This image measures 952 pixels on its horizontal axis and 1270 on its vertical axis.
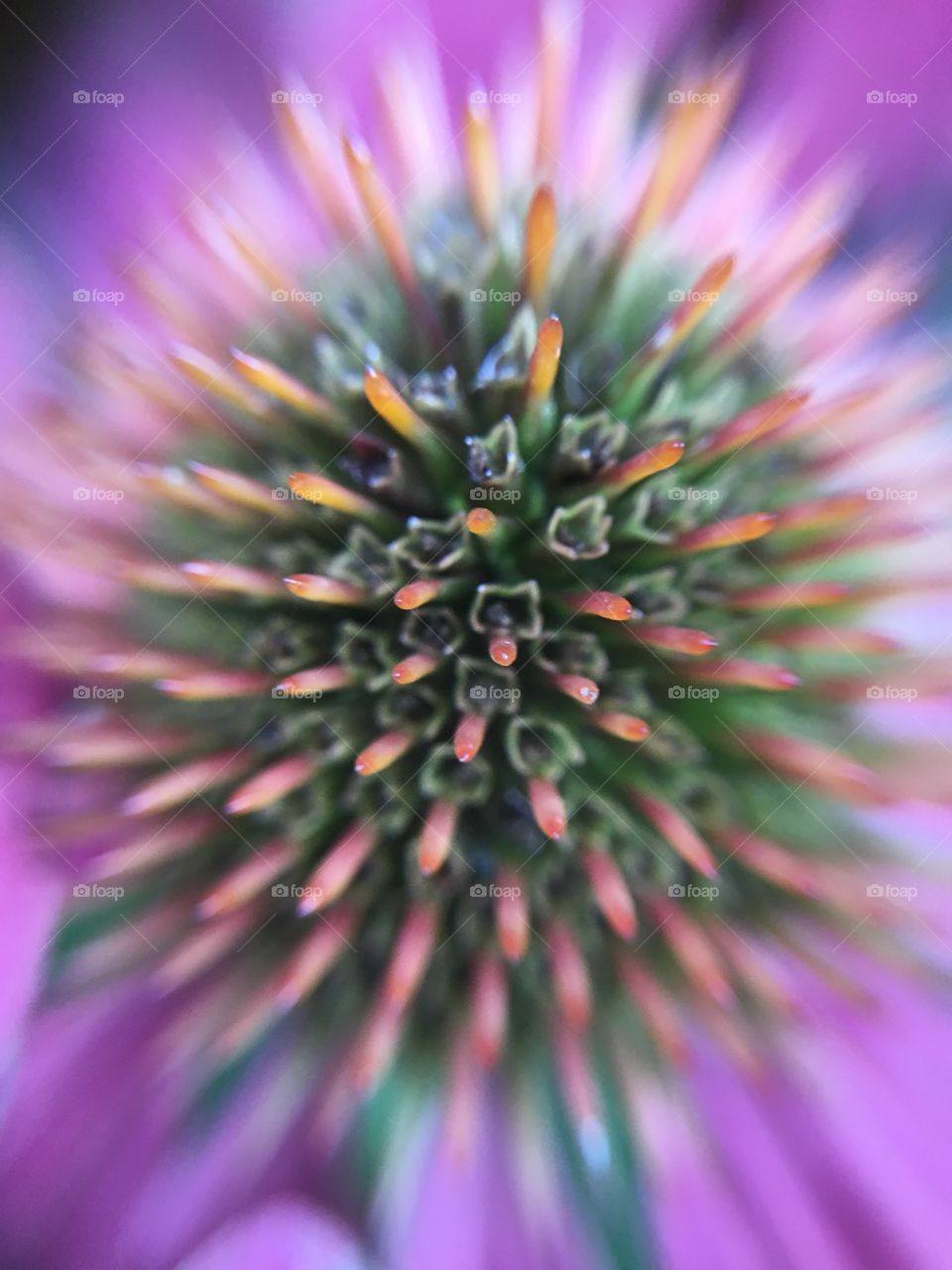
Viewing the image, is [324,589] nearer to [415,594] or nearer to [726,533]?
[415,594]

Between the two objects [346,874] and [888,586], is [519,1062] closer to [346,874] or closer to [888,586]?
[346,874]

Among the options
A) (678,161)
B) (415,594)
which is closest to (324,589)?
(415,594)

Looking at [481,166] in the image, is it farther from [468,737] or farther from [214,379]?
[468,737]

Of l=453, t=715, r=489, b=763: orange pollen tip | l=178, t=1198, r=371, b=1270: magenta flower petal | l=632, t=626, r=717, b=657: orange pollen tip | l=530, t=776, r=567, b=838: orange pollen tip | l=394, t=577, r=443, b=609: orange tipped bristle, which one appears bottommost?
l=178, t=1198, r=371, b=1270: magenta flower petal

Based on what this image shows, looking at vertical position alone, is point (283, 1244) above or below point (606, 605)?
below

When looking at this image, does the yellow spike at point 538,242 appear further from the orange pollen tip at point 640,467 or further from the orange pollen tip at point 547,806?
the orange pollen tip at point 547,806

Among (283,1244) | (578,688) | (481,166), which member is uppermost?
(481,166)

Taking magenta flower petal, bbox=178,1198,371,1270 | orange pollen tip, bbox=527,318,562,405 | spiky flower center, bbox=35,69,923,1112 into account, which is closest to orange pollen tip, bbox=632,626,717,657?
spiky flower center, bbox=35,69,923,1112

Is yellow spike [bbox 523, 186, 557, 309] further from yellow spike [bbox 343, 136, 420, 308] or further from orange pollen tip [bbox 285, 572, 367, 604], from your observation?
orange pollen tip [bbox 285, 572, 367, 604]
